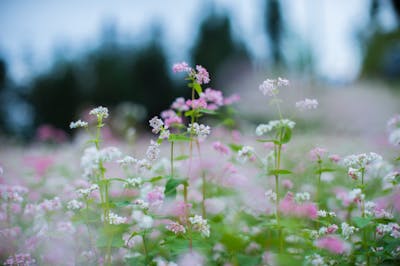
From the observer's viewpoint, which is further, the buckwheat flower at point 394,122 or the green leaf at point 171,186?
the buckwheat flower at point 394,122

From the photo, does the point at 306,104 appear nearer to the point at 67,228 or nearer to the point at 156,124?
the point at 156,124

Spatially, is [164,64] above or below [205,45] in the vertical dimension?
below

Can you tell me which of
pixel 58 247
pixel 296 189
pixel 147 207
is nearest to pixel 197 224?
pixel 147 207

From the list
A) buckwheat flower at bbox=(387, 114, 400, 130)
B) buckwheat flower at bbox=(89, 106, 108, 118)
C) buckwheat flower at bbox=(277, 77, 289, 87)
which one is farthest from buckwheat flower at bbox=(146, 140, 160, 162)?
buckwheat flower at bbox=(387, 114, 400, 130)

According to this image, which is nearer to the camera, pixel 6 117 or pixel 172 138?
pixel 172 138

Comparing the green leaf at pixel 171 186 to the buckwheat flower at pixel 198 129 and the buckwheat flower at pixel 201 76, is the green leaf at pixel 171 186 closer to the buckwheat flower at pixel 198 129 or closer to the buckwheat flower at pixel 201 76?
the buckwheat flower at pixel 198 129

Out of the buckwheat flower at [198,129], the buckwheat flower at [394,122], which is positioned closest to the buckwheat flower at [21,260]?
the buckwheat flower at [198,129]

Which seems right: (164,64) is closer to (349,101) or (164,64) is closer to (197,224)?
(349,101)

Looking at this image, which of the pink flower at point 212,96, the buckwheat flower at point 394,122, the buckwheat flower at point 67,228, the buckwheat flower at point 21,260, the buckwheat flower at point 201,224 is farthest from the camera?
the buckwheat flower at point 394,122
